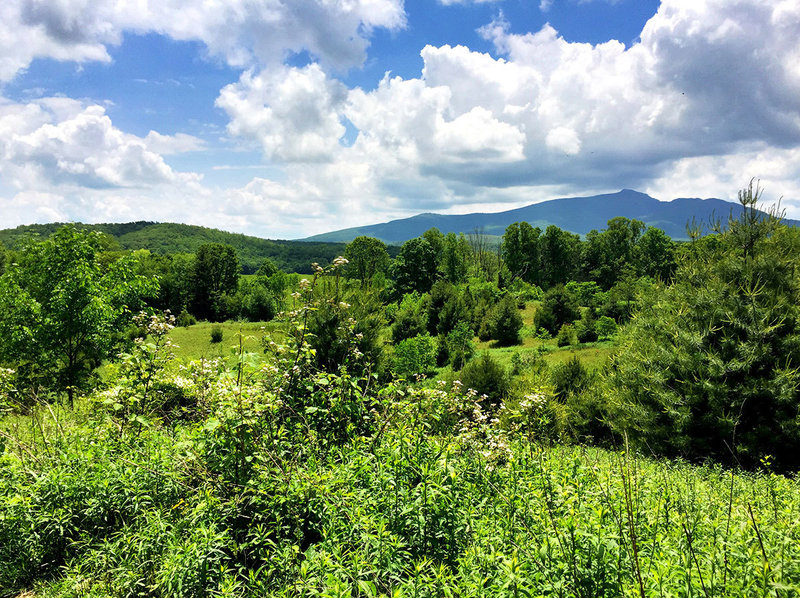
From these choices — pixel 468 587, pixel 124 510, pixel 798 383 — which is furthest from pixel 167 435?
pixel 798 383

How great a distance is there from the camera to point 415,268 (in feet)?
187

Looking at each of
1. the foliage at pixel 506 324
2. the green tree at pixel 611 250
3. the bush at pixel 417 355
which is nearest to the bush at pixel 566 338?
the foliage at pixel 506 324

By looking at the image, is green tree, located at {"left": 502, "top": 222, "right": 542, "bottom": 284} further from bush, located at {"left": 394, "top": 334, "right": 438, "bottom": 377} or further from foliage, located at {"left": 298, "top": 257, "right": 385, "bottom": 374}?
foliage, located at {"left": 298, "top": 257, "right": 385, "bottom": 374}

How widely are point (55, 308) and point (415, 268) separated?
4697 centimetres

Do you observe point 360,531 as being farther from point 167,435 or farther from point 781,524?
point 167,435

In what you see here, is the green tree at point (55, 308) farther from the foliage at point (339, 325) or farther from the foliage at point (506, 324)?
the foliage at point (506, 324)

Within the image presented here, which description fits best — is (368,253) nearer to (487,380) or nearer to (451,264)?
(451,264)

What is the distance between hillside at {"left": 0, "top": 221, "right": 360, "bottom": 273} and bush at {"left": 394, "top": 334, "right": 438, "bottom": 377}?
10958cm

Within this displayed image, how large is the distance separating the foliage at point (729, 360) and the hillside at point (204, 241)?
126 meters

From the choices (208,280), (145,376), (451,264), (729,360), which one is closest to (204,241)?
(208,280)

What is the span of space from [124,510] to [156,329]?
2091 millimetres

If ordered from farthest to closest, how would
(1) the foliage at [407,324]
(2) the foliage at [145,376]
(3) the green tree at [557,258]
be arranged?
(3) the green tree at [557,258], (1) the foliage at [407,324], (2) the foliage at [145,376]

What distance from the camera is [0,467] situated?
4.23 meters

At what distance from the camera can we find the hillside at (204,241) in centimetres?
14057
